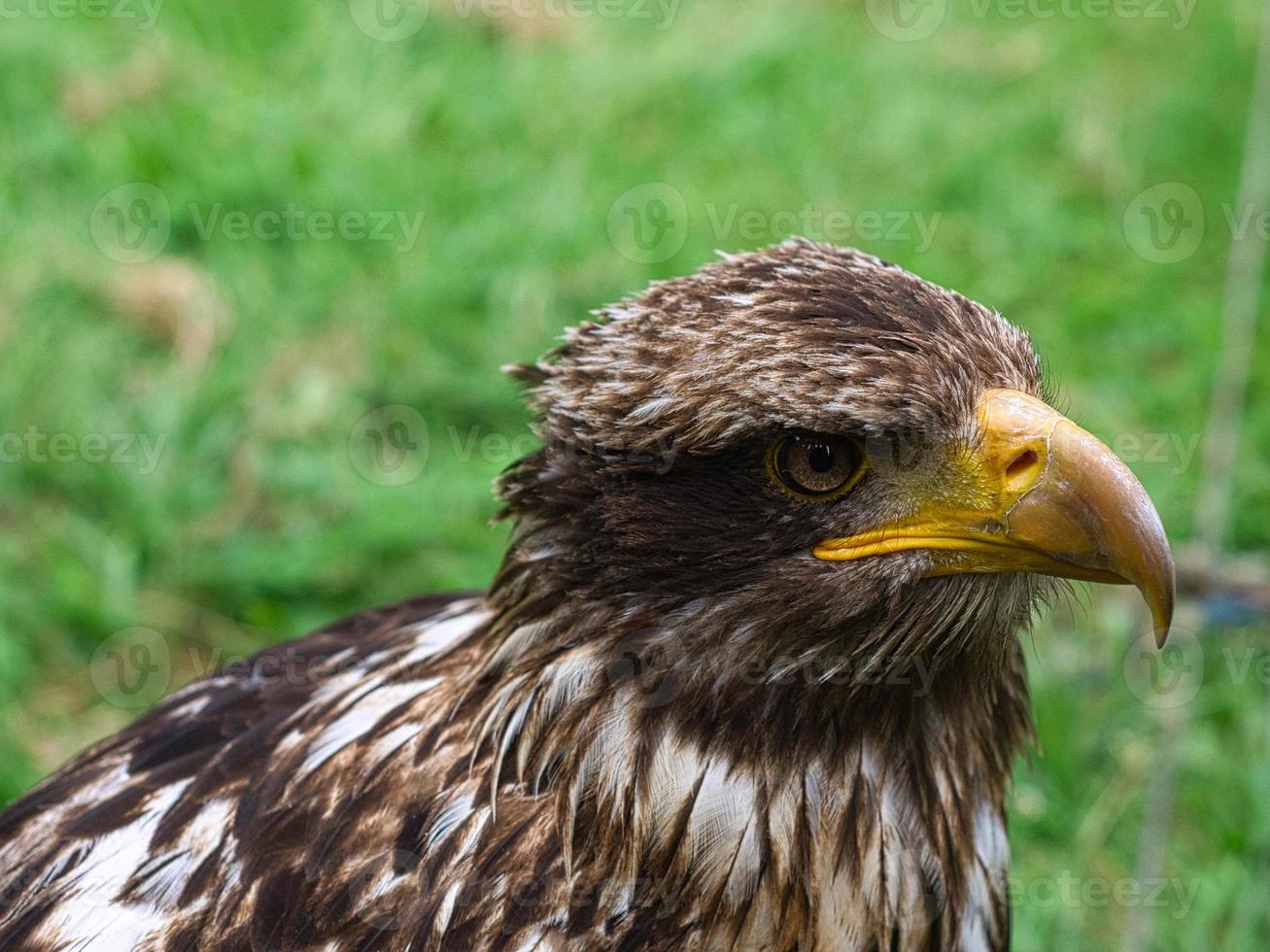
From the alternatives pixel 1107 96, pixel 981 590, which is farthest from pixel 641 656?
pixel 1107 96

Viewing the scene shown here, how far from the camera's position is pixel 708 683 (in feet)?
8.09

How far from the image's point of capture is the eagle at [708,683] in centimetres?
234

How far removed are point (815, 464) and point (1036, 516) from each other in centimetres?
36

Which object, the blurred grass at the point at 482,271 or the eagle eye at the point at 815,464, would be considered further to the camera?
the blurred grass at the point at 482,271

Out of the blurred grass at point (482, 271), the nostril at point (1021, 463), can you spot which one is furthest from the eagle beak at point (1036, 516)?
the blurred grass at point (482, 271)

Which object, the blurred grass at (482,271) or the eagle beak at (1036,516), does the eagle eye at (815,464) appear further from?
the blurred grass at (482,271)

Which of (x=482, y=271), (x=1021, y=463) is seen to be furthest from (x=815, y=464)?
(x=482, y=271)

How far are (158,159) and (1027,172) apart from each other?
435 cm

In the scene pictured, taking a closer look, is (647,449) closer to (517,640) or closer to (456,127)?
(517,640)

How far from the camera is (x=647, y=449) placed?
2400mm

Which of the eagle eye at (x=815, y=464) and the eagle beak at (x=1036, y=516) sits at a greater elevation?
the eagle eye at (x=815, y=464)

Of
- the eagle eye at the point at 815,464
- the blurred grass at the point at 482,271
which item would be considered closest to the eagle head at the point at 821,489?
the eagle eye at the point at 815,464

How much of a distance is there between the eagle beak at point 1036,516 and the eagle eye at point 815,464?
10 cm

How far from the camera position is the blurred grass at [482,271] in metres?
4.74
